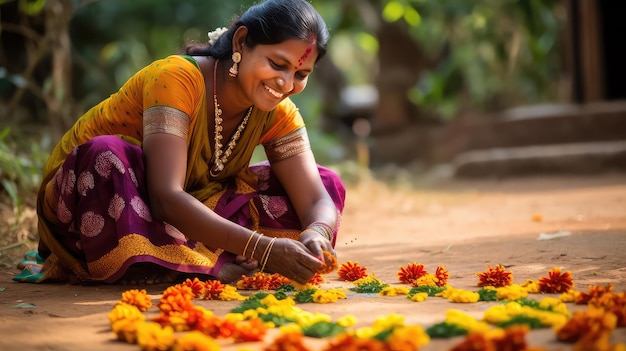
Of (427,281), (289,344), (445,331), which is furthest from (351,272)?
(289,344)

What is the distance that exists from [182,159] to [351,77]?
23.2 metres

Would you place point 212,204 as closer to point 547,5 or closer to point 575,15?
point 547,5

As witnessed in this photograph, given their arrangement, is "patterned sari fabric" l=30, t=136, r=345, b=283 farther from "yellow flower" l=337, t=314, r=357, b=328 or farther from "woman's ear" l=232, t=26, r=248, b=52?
"yellow flower" l=337, t=314, r=357, b=328

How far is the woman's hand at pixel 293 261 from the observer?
265 centimetres

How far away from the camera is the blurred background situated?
6234mm

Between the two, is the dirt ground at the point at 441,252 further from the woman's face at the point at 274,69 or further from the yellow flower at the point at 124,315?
the woman's face at the point at 274,69

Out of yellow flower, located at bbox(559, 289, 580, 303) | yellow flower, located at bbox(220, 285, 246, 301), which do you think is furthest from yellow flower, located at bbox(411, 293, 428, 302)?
yellow flower, located at bbox(220, 285, 246, 301)

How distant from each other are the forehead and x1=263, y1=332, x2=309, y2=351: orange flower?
4.71 ft

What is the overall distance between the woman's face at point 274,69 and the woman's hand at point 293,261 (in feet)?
2.24

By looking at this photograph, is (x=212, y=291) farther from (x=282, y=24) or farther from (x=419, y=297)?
(x=282, y=24)

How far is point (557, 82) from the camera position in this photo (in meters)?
13.6

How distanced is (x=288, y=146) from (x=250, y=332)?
1490 millimetres

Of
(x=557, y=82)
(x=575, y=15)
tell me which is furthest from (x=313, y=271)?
(x=557, y=82)

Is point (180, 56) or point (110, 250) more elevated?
point (180, 56)
